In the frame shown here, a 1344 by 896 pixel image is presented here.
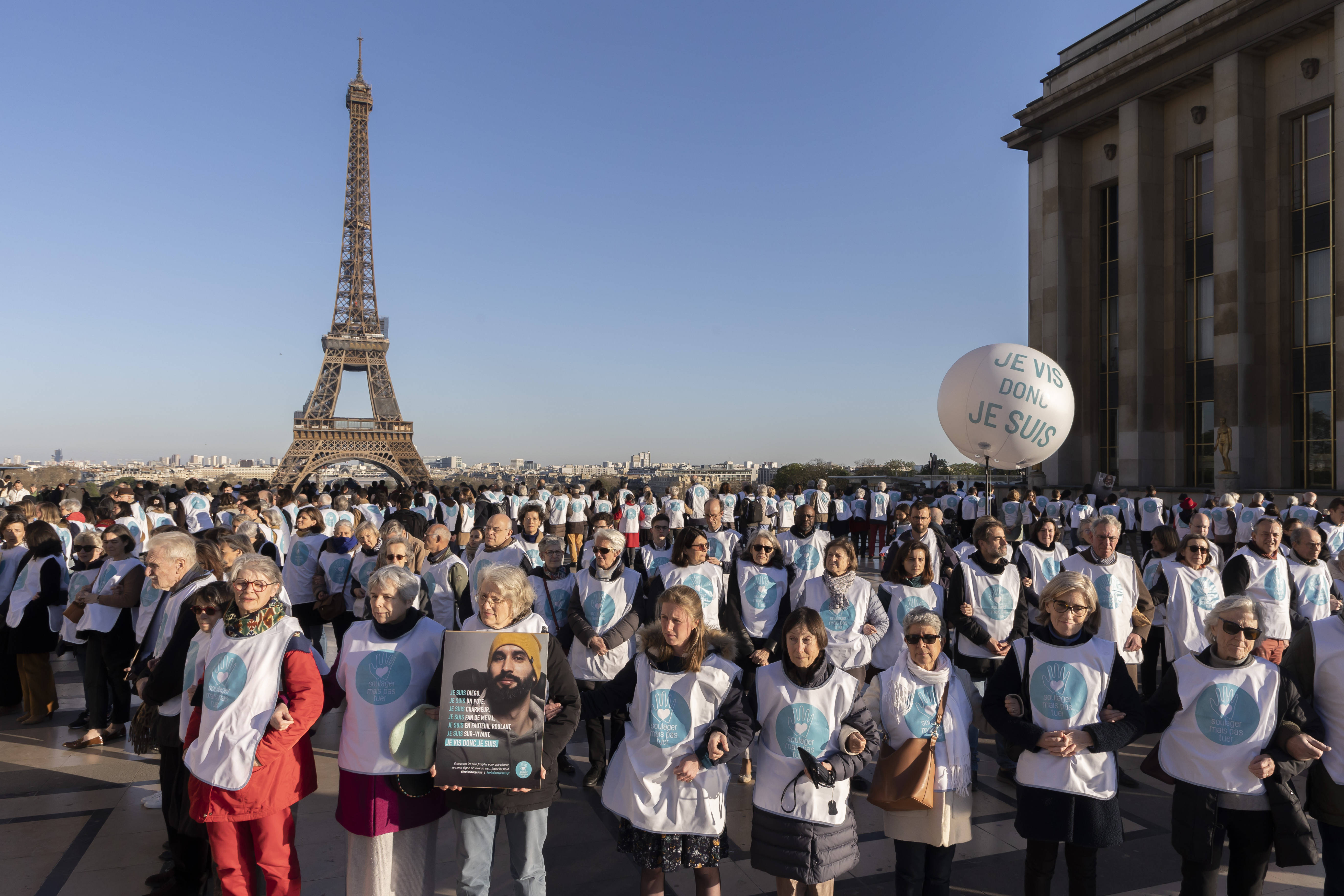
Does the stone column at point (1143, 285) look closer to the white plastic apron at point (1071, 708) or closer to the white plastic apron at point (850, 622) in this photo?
the white plastic apron at point (850, 622)

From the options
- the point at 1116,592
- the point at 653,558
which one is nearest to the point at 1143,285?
the point at 1116,592

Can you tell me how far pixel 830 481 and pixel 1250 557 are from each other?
2818cm

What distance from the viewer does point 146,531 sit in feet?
35.7

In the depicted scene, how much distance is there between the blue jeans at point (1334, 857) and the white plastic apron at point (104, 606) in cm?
790

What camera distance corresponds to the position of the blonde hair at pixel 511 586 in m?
3.74

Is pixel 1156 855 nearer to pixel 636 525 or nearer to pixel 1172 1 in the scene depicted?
pixel 636 525

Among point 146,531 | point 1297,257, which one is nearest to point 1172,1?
point 1297,257

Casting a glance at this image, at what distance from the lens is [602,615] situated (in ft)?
18.4

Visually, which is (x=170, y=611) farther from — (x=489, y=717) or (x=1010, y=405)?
(x=1010, y=405)

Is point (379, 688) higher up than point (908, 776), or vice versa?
point (379, 688)

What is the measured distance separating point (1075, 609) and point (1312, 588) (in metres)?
4.75

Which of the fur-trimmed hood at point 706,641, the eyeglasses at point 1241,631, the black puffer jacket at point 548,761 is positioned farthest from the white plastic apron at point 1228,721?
the black puffer jacket at point 548,761

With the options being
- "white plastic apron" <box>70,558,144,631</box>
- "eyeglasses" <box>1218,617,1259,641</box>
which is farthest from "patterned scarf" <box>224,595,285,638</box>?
"eyeglasses" <box>1218,617,1259,641</box>

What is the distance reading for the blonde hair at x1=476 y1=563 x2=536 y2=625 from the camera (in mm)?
3736
